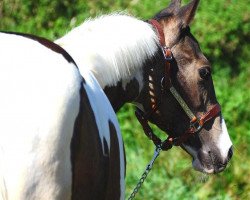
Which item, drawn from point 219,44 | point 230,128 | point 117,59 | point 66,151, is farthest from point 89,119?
point 219,44

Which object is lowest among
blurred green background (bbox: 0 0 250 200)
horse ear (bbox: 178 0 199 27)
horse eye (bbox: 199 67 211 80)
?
blurred green background (bbox: 0 0 250 200)

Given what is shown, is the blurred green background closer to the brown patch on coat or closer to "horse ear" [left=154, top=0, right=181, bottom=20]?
"horse ear" [left=154, top=0, right=181, bottom=20]

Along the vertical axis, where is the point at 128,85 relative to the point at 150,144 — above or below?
above

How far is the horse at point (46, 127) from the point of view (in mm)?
2904

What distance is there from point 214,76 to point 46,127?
4943mm

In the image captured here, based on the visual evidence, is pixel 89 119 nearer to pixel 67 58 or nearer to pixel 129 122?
pixel 67 58

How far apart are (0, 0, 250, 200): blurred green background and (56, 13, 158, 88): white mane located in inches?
48.1

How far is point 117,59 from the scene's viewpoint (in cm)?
376

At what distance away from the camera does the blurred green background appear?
6.15 meters

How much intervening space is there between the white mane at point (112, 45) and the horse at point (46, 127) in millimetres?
379

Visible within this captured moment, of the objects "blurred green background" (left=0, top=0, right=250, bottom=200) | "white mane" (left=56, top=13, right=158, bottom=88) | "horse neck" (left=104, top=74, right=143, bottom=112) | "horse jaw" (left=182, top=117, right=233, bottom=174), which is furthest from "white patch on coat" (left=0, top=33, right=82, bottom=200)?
"blurred green background" (left=0, top=0, right=250, bottom=200)

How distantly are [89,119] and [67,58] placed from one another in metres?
0.27

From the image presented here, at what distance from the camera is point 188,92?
4148 millimetres

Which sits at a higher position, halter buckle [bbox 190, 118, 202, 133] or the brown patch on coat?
the brown patch on coat
